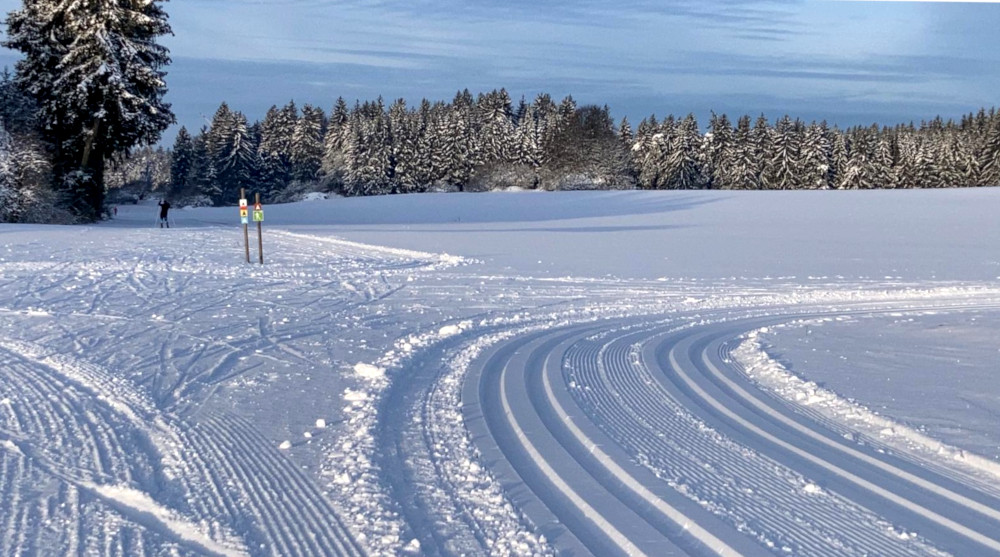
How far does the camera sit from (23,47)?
3438cm

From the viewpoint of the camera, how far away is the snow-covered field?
16.2ft

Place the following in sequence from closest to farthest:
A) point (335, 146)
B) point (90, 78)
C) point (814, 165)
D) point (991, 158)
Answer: point (90, 78) → point (991, 158) → point (814, 165) → point (335, 146)

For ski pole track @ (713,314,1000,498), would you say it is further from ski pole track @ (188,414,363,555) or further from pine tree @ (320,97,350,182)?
pine tree @ (320,97,350,182)

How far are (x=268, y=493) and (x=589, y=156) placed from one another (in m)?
74.8

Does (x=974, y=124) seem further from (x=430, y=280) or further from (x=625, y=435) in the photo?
(x=625, y=435)

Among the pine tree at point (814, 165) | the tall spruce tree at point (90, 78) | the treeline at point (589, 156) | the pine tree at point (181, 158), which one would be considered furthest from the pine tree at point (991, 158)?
the pine tree at point (181, 158)

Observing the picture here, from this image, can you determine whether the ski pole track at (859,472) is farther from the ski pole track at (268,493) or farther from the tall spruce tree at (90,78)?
the tall spruce tree at (90,78)

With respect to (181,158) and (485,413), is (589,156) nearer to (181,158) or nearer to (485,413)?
(181,158)

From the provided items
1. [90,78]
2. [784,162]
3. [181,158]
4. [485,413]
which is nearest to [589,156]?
[784,162]

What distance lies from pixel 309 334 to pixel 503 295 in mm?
5424

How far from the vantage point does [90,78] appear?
32562 millimetres

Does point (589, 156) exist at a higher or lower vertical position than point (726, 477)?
higher

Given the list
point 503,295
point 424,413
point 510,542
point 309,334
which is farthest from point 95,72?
point 510,542

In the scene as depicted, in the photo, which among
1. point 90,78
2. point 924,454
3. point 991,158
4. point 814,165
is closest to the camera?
point 924,454
